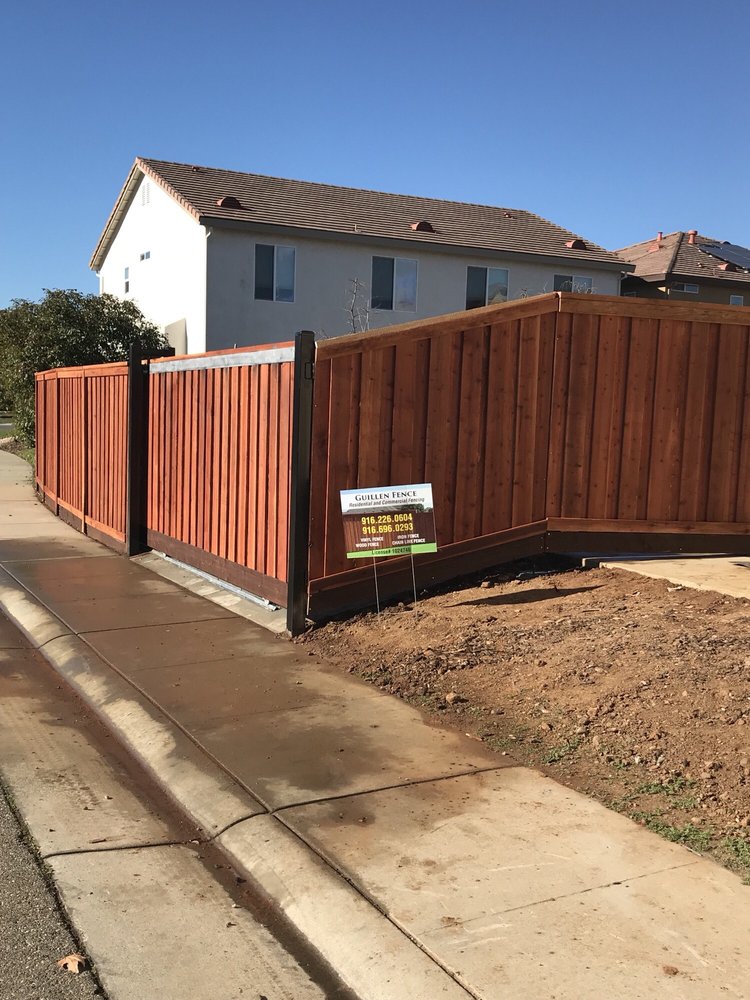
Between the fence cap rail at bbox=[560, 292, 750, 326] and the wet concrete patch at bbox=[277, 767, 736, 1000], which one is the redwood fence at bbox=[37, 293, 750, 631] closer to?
the fence cap rail at bbox=[560, 292, 750, 326]

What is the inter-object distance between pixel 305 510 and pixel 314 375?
3.50 feet

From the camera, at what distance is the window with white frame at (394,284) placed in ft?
83.2

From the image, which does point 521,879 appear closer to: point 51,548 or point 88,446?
point 51,548

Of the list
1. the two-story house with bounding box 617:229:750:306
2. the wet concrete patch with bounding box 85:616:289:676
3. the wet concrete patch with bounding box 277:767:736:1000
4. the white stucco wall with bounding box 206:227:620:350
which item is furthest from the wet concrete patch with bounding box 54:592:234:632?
the two-story house with bounding box 617:229:750:306

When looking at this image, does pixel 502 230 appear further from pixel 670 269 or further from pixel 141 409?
pixel 141 409

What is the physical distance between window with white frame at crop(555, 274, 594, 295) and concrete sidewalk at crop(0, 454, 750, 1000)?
2245cm

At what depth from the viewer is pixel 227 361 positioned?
897cm

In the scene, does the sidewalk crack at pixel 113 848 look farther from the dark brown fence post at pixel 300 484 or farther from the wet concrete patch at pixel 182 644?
the dark brown fence post at pixel 300 484

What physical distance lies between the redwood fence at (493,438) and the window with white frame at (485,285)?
1826 centimetres

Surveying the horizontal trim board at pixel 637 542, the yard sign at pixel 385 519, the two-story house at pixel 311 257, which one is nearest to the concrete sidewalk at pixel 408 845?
the yard sign at pixel 385 519

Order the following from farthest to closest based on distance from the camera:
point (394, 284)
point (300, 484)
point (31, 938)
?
point (394, 284), point (300, 484), point (31, 938)

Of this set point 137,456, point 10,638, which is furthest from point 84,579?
point 10,638

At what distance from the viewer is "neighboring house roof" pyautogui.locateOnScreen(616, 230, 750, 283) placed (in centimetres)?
3634

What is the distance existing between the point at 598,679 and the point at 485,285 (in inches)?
873
